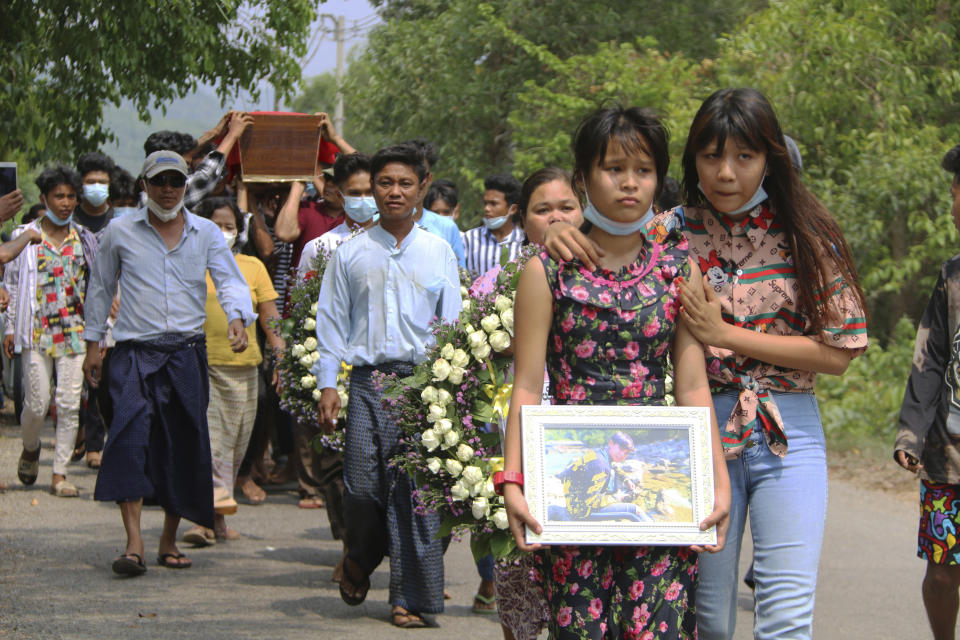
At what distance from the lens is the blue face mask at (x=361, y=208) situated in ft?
30.0

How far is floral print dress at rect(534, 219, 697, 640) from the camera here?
3.96m

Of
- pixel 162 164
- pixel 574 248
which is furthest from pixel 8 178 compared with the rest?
pixel 574 248

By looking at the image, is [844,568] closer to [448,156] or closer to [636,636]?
[636,636]

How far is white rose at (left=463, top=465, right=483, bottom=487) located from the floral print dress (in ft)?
3.53

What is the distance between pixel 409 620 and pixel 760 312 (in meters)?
3.34

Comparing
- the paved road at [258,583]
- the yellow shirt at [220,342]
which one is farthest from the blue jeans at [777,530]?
the yellow shirt at [220,342]

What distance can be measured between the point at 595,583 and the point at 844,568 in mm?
5253

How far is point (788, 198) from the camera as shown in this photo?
4.39 metres

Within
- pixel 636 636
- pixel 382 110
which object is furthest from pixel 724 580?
pixel 382 110

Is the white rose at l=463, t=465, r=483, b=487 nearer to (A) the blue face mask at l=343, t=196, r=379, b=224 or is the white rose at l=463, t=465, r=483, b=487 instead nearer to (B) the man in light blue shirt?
(B) the man in light blue shirt

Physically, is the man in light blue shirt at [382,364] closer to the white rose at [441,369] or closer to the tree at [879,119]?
the white rose at [441,369]

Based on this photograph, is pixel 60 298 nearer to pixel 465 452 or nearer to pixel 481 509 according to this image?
pixel 465 452

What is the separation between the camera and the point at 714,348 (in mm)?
4449

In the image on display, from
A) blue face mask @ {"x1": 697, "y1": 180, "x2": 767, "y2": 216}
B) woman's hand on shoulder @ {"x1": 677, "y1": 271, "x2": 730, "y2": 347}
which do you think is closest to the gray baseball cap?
blue face mask @ {"x1": 697, "y1": 180, "x2": 767, "y2": 216}
